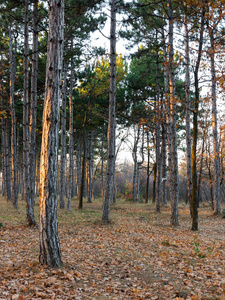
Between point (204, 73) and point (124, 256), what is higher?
point (204, 73)

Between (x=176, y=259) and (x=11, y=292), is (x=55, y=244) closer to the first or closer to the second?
(x=11, y=292)

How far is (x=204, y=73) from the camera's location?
10.6 m

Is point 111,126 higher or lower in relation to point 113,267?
higher

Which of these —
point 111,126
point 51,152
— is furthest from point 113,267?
point 111,126

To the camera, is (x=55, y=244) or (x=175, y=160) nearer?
(x=55, y=244)

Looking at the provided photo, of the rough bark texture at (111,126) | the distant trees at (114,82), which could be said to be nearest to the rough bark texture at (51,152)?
the distant trees at (114,82)

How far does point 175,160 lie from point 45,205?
7.52m

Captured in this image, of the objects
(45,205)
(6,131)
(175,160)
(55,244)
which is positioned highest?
(6,131)

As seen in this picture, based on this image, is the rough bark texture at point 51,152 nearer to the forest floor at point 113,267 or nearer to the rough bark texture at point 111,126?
the forest floor at point 113,267

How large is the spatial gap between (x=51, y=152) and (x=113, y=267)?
3.12m

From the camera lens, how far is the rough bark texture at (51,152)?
17.1 feet

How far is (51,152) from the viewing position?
5.34 metres

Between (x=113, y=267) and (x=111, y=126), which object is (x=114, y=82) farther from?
(x=113, y=267)

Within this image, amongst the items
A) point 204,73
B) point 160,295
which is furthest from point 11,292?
point 204,73
